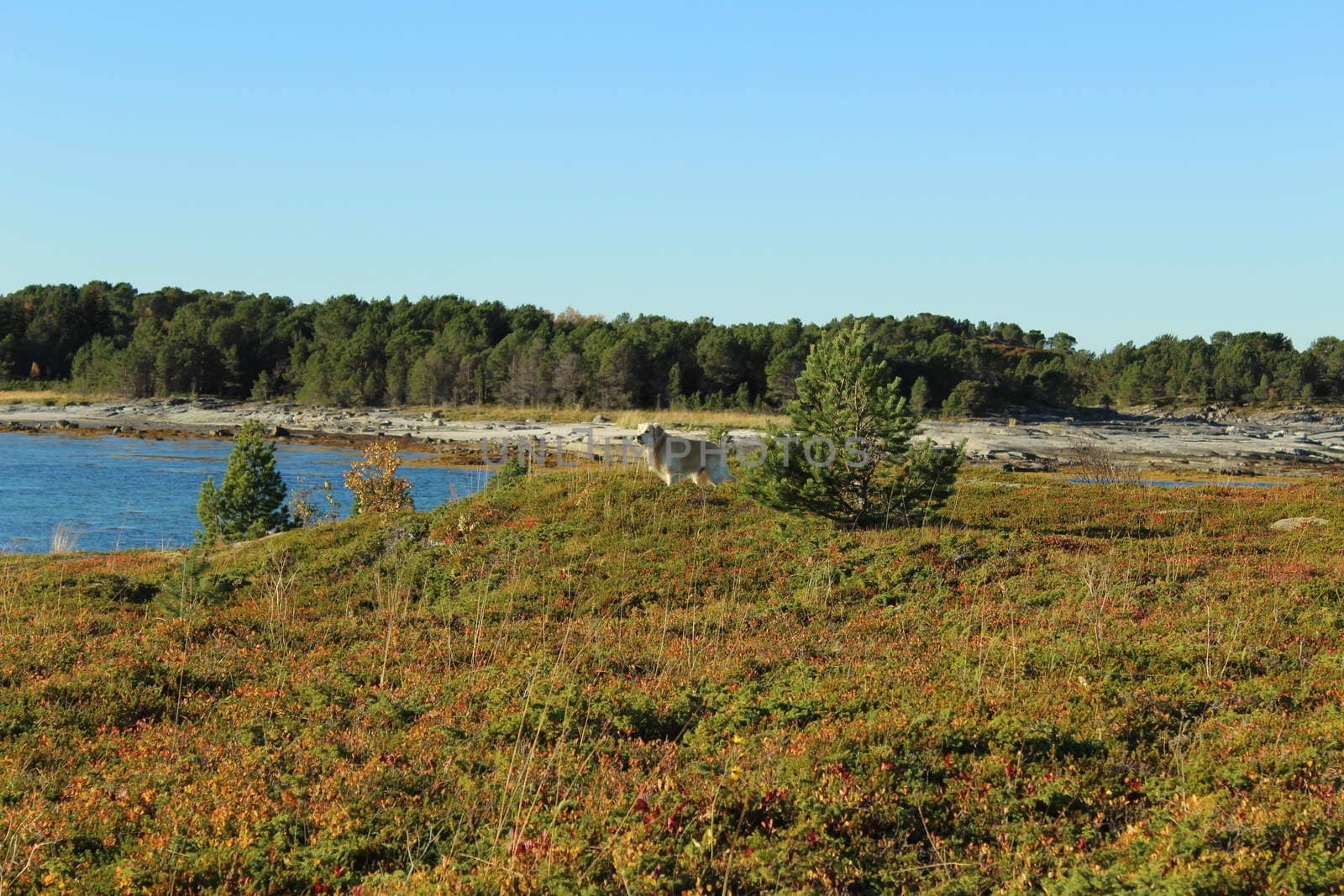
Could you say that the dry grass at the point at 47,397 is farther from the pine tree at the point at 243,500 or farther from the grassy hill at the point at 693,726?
the grassy hill at the point at 693,726

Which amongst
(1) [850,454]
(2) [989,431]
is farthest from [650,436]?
(2) [989,431]

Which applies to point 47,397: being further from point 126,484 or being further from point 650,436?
point 650,436

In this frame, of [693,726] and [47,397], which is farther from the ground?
[47,397]

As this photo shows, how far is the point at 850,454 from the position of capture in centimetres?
1739

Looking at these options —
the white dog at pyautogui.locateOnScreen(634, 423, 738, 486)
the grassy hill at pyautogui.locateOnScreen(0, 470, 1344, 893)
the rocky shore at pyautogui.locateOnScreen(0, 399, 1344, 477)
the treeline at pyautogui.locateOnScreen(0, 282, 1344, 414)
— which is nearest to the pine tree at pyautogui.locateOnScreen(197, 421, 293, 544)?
the grassy hill at pyautogui.locateOnScreen(0, 470, 1344, 893)

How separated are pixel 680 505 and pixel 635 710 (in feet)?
36.7

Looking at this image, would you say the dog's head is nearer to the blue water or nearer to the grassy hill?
the blue water

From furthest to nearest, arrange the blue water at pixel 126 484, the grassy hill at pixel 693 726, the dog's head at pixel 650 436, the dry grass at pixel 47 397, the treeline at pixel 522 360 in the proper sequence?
the dry grass at pixel 47 397 → the treeline at pixel 522 360 → the blue water at pixel 126 484 → the dog's head at pixel 650 436 → the grassy hill at pixel 693 726

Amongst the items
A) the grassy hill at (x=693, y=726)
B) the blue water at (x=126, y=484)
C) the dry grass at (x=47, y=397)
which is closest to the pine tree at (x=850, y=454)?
the grassy hill at (x=693, y=726)

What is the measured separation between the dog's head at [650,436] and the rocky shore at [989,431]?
21.1 m

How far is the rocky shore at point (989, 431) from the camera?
58.0m

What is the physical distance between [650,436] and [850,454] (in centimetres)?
540

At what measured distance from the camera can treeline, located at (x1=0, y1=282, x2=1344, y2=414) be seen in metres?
96.6

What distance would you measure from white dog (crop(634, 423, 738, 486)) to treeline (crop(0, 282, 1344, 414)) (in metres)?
67.1
